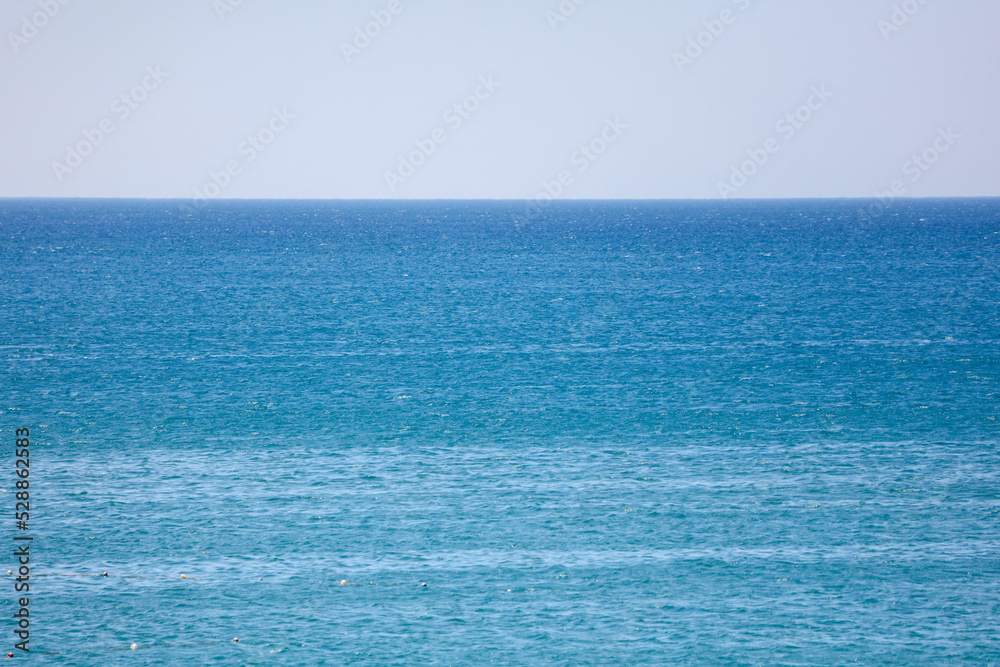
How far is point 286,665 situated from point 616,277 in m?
87.9

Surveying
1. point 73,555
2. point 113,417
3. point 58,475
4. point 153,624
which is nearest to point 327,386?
point 113,417

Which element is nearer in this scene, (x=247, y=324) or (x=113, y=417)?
(x=113, y=417)

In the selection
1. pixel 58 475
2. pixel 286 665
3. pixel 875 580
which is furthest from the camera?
pixel 58 475

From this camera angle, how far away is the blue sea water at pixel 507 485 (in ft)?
75.5

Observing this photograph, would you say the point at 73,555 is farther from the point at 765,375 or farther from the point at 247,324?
the point at 247,324

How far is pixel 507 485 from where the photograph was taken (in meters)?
33.4

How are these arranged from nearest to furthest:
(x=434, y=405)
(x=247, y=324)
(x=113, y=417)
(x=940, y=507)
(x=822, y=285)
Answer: (x=940, y=507), (x=113, y=417), (x=434, y=405), (x=247, y=324), (x=822, y=285)

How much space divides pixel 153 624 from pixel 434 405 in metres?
23.1

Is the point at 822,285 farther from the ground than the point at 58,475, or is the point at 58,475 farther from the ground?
the point at 822,285

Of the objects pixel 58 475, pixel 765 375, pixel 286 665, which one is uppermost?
pixel 765 375

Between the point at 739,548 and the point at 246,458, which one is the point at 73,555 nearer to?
the point at 246,458

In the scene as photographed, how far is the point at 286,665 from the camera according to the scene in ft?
70.0

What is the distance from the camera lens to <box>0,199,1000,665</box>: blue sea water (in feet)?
75.5

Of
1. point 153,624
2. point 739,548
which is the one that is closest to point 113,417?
point 153,624
